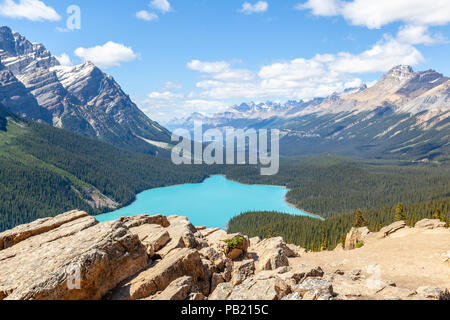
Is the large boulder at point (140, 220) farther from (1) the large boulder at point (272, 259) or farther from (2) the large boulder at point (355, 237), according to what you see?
(2) the large boulder at point (355, 237)

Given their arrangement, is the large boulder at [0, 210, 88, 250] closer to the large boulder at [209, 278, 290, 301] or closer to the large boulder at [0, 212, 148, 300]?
the large boulder at [0, 212, 148, 300]

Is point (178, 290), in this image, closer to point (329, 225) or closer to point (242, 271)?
point (242, 271)

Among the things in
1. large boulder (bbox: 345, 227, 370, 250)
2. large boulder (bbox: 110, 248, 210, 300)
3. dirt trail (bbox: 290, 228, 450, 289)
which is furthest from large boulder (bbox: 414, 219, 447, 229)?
large boulder (bbox: 110, 248, 210, 300)

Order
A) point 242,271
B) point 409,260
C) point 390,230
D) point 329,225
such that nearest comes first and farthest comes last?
point 242,271 < point 409,260 < point 390,230 < point 329,225

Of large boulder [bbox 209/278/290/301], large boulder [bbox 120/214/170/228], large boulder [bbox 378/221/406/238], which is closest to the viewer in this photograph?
A: large boulder [bbox 209/278/290/301]

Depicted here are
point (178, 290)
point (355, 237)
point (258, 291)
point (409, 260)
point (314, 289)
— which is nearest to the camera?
point (314, 289)

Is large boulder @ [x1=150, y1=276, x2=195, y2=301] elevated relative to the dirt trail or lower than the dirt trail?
elevated

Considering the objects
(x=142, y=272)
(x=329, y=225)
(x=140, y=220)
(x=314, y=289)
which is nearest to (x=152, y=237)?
(x=142, y=272)

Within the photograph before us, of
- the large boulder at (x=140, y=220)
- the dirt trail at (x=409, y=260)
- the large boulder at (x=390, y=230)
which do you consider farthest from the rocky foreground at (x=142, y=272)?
the large boulder at (x=390, y=230)
